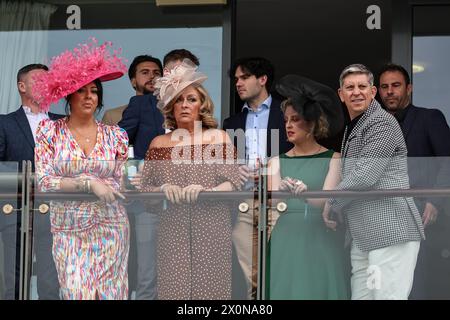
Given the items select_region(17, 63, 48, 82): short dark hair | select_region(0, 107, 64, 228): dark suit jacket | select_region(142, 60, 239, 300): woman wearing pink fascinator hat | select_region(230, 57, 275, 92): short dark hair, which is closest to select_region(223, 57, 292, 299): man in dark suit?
select_region(230, 57, 275, 92): short dark hair

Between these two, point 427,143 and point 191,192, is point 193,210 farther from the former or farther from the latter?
point 427,143

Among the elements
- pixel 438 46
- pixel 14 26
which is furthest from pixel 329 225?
pixel 14 26

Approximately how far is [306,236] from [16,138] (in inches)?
107

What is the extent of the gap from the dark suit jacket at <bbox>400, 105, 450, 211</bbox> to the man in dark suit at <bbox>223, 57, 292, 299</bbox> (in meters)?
0.91

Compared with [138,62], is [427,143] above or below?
below

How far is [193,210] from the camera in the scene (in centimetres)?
851

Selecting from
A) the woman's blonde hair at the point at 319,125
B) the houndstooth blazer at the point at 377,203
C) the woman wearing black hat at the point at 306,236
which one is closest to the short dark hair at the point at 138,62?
the woman's blonde hair at the point at 319,125

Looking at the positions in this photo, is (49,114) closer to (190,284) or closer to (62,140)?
(62,140)

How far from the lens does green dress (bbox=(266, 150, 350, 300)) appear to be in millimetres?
8484

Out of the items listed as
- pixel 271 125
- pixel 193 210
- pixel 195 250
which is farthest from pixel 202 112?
pixel 271 125

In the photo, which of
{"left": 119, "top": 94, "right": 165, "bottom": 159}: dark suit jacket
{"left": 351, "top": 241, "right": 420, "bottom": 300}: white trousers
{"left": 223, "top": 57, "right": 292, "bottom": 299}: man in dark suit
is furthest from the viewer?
{"left": 119, "top": 94, "right": 165, "bottom": 159}: dark suit jacket

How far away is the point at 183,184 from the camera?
8578 millimetres

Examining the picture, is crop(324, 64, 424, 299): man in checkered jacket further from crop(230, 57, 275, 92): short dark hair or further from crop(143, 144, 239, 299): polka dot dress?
crop(230, 57, 275, 92): short dark hair

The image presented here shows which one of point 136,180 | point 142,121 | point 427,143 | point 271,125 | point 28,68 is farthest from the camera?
point 28,68
